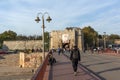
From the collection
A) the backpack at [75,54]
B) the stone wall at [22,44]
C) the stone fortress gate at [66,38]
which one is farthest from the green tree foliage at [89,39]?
the backpack at [75,54]

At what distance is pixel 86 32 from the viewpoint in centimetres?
16625

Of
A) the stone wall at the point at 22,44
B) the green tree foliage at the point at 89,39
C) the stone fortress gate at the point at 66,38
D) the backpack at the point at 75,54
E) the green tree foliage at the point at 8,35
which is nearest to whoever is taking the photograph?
the backpack at the point at 75,54

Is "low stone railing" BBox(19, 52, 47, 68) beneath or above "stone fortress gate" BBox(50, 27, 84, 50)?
beneath

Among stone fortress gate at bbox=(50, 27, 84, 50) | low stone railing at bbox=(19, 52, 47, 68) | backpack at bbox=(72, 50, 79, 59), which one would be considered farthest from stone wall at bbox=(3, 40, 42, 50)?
backpack at bbox=(72, 50, 79, 59)

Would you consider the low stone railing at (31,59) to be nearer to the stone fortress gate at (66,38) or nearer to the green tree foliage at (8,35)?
the stone fortress gate at (66,38)

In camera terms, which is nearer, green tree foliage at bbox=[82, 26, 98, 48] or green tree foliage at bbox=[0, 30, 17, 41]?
green tree foliage at bbox=[82, 26, 98, 48]

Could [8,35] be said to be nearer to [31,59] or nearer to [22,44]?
[22,44]

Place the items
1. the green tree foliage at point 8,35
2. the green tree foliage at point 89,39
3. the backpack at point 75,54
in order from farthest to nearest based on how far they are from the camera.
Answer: the green tree foliage at point 8,35 < the green tree foliage at point 89,39 < the backpack at point 75,54

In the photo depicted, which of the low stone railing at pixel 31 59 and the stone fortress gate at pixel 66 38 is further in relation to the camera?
the stone fortress gate at pixel 66 38

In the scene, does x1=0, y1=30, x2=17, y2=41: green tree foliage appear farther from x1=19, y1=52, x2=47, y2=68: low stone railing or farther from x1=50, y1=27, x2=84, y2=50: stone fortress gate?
x1=19, y1=52, x2=47, y2=68: low stone railing

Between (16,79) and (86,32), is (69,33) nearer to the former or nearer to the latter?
(86,32)

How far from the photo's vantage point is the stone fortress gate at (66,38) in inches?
5792

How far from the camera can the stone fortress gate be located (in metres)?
147

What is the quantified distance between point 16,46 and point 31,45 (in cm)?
1059
